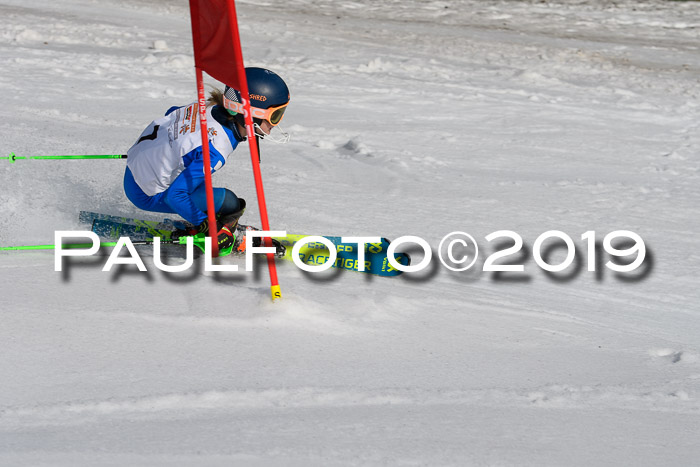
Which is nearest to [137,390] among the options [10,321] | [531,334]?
[10,321]

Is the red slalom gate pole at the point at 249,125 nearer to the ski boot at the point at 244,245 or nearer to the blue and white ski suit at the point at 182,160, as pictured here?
the blue and white ski suit at the point at 182,160

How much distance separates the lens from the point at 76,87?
27.2 feet

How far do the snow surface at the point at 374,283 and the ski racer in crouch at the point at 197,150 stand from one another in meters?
0.41

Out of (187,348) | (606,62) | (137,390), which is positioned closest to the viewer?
(137,390)

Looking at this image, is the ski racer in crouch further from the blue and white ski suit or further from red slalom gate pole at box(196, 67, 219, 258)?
red slalom gate pole at box(196, 67, 219, 258)

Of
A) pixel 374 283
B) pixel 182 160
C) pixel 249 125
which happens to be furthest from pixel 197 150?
pixel 374 283

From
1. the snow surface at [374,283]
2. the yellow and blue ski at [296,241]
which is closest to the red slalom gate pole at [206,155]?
the snow surface at [374,283]

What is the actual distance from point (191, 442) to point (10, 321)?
128 centimetres

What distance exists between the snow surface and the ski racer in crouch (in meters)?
0.41

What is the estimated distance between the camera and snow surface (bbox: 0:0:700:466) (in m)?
3.05

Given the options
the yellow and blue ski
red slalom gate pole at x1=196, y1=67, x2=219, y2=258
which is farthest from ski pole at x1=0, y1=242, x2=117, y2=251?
red slalom gate pole at x1=196, y1=67, x2=219, y2=258

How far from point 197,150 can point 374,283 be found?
4.01ft

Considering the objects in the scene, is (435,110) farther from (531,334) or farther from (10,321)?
(10,321)

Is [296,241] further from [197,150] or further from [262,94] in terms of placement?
[262,94]
